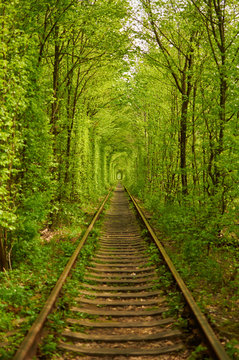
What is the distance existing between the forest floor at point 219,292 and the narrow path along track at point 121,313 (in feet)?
2.02

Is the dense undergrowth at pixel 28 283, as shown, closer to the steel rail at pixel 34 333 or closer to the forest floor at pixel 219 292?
the steel rail at pixel 34 333

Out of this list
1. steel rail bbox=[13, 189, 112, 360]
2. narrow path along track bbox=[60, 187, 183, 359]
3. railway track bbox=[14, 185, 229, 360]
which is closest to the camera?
steel rail bbox=[13, 189, 112, 360]

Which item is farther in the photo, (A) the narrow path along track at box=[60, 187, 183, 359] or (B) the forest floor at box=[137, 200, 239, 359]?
(B) the forest floor at box=[137, 200, 239, 359]

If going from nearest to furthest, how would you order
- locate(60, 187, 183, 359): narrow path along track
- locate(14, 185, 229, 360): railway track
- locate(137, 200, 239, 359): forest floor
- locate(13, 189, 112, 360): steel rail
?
locate(13, 189, 112, 360): steel rail
locate(14, 185, 229, 360): railway track
locate(60, 187, 183, 359): narrow path along track
locate(137, 200, 239, 359): forest floor

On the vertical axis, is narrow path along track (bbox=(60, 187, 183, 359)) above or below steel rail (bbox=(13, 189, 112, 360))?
below

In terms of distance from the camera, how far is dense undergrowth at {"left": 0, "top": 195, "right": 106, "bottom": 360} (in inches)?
161

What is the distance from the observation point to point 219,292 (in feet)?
18.8

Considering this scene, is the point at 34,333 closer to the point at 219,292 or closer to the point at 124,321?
the point at 124,321

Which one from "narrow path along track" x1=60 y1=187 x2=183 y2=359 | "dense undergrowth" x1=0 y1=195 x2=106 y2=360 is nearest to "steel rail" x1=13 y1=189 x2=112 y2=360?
"dense undergrowth" x1=0 y1=195 x2=106 y2=360

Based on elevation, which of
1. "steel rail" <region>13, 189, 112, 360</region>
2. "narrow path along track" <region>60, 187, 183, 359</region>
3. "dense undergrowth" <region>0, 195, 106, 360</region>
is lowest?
"narrow path along track" <region>60, 187, 183, 359</region>

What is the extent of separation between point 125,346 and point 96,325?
0.67m

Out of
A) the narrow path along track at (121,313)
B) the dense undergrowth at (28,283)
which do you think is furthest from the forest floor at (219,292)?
the dense undergrowth at (28,283)

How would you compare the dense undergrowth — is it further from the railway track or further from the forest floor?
the forest floor

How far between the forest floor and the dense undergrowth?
2.24 metres
